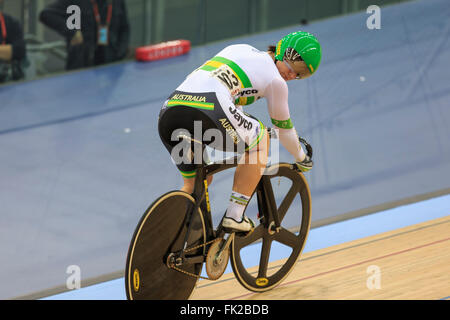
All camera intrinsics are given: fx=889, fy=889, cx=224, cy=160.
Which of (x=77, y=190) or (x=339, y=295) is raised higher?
(x=77, y=190)

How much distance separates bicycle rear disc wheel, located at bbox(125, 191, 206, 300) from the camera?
3862mm

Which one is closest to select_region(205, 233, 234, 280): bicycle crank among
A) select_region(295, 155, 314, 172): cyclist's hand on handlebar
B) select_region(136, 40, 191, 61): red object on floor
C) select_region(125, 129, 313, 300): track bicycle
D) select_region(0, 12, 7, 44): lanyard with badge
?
select_region(125, 129, 313, 300): track bicycle

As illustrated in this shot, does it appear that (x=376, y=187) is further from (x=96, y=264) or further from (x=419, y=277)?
(x=96, y=264)

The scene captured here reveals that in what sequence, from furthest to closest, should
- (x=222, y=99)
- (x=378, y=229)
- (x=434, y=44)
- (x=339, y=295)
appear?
(x=434, y=44) → (x=378, y=229) → (x=339, y=295) → (x=222, y=99)

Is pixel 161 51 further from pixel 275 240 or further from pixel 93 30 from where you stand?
pixel 275 240

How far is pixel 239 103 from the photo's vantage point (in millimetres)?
4191

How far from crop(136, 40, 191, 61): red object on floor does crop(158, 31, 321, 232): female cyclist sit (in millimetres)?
4260

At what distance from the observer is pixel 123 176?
6.10 meters

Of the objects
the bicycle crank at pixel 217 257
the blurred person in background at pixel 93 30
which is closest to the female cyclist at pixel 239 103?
the bicycle crank at pixel 217 257

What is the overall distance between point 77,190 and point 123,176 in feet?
1.17

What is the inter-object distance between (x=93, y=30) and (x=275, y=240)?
3.94 metres

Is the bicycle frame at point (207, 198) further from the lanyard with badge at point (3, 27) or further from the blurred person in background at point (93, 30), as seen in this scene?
the blurred person in background at point (93, 30)

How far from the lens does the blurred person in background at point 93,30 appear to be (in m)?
7.84

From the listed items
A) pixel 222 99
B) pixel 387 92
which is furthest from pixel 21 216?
pixel 387 92
